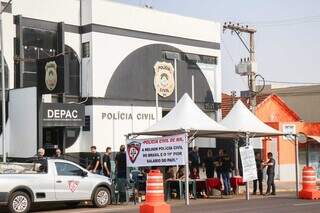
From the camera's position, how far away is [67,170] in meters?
19.2

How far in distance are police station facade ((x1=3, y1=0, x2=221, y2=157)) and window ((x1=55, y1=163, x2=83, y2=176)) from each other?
5.91 m

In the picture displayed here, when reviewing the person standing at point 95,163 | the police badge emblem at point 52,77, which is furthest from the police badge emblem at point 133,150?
the police badge emblem at point 52,77

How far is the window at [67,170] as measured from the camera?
18.9 m

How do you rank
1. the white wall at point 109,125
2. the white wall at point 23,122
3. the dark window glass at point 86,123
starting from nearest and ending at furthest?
the white wall at point 23,122 → the white wall at point 109,125 → the dark window glass at point 86,123

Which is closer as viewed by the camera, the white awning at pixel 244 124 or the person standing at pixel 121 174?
the person standing at pixel 121 174

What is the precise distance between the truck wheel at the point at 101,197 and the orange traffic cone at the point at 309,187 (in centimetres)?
691

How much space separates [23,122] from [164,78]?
32.2 ft

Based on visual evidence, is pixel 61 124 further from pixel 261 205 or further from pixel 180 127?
pixel 261 205

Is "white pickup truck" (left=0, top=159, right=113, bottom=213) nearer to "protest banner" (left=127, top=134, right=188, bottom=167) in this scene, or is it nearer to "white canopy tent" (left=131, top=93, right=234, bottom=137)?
"protest banner" (left=127, top=134, right=188, bottom=167)

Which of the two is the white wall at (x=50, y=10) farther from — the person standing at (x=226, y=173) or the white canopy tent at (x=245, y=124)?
the person standing at (x=226, y=173)

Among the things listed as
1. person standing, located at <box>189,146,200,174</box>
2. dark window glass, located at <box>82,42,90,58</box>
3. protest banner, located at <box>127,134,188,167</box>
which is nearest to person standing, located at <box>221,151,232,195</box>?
person standing, located at <box>189,146,200,174</box>

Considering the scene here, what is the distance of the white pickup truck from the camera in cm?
1756

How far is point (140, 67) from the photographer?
104ft

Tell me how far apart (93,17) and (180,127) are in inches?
405
